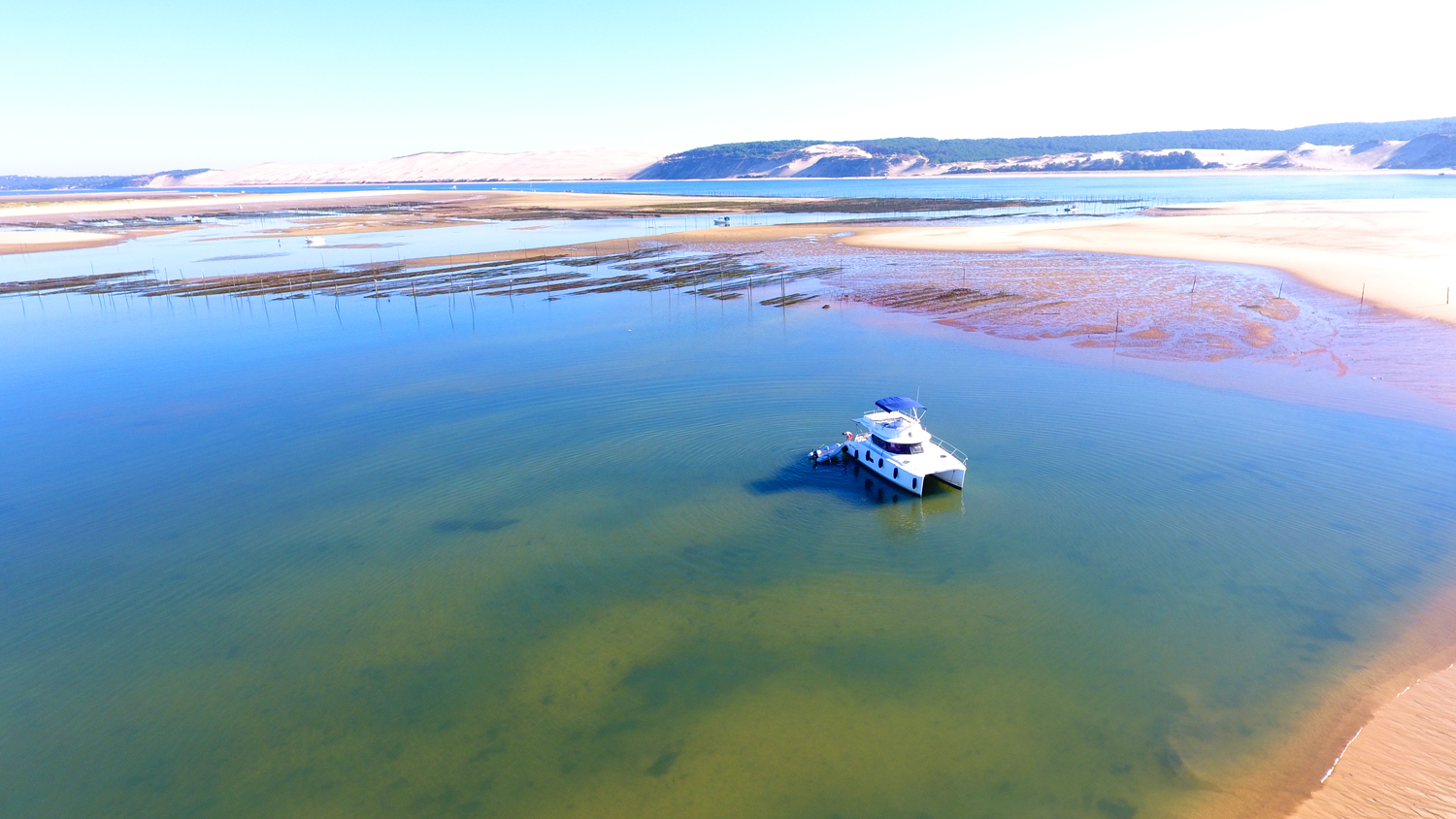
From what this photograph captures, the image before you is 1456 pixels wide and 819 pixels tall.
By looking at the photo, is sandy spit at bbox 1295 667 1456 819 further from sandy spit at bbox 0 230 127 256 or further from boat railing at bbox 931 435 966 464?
sandy spit at bbox 0 230 127 256

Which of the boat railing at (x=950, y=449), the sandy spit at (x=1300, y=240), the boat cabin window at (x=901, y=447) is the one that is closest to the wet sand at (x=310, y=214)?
the sandy spit at (x=1300, y=240)

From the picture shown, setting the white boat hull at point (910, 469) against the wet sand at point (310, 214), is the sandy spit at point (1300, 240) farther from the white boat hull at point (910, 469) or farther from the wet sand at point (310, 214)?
the wet sand at point (310, 214)

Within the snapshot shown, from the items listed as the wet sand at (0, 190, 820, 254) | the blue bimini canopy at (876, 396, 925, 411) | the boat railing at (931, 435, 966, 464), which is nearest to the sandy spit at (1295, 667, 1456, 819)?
the boat railing at (931, 435, 966, 464)

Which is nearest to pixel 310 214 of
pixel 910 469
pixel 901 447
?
pixel 901 447

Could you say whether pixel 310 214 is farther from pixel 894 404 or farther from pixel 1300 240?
pixel 1300 240

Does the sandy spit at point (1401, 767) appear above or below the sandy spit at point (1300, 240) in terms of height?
below
